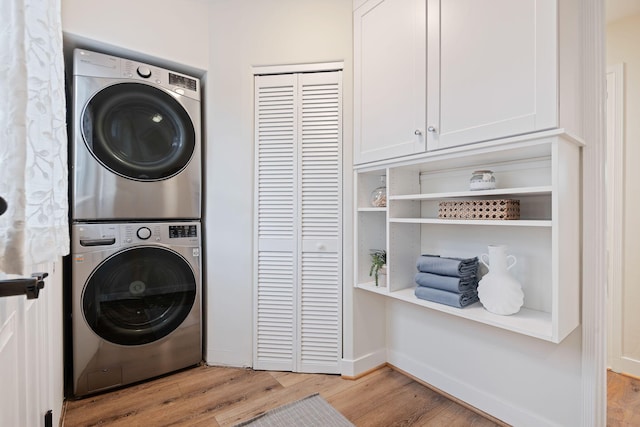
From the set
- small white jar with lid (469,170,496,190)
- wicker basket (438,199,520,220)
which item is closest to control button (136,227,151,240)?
wicker basket (438,199,520,220)

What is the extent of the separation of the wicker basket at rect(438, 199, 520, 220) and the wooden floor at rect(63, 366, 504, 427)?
3.51 feet

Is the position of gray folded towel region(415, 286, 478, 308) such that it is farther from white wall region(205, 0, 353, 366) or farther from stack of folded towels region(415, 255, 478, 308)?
white wall region(205, 0, 353, 366)

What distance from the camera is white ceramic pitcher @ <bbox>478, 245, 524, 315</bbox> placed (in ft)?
4.34

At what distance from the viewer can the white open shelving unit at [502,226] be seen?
1.16m

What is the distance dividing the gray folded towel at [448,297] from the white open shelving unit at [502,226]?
0.03m

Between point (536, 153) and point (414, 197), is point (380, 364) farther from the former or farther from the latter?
point (536, 153)

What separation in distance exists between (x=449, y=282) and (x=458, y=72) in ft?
3.29

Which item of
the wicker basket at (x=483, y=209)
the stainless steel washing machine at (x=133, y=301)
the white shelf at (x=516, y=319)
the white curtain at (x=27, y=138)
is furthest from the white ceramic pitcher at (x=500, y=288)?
the stainless steel washing machine at (x=133, y=301)

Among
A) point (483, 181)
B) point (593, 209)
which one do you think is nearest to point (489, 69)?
point (483, 181)

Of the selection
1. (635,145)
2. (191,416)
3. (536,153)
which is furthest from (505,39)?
(191,416)

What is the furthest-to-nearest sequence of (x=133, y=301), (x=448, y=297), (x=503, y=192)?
(x=133, y=301) < (x=448, y=297) < (x=503, y=192)

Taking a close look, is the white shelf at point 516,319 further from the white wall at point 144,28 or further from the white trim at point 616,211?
the white wall at point 144,28

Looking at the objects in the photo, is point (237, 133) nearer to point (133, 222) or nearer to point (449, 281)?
point (133, 222)

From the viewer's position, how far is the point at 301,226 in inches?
78.5
